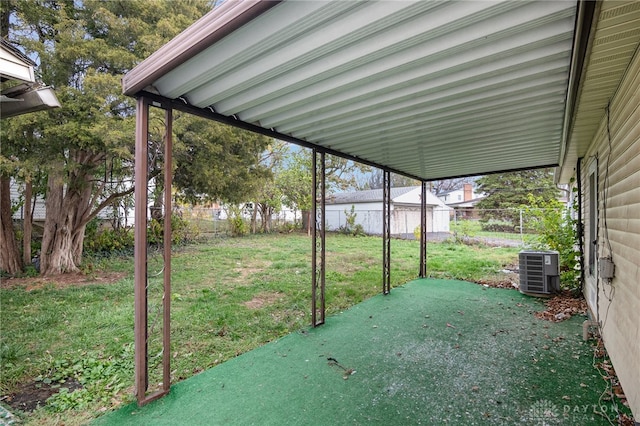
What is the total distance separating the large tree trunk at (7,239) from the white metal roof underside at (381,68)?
22.3 ft

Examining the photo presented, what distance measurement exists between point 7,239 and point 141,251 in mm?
6716

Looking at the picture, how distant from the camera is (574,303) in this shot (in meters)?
4.71

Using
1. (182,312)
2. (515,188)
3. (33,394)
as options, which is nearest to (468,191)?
(515,188)

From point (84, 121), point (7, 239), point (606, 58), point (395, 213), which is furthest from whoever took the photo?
point (395, 213)

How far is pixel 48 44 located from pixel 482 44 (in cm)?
727

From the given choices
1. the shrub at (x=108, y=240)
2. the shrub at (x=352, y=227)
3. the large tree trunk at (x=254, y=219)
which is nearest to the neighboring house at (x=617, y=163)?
the shrub at (x=108, y=240)

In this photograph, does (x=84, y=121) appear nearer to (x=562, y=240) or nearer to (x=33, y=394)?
(x=33, y=394)

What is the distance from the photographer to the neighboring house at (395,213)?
1709cm

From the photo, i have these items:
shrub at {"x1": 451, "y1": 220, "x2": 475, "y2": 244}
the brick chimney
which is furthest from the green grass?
the brick chimney

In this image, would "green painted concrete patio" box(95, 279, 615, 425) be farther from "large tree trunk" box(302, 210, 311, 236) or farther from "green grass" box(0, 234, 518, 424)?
"large tree trunk" box(302, 210, 311, 236)

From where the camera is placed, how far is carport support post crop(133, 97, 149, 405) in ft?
7.30

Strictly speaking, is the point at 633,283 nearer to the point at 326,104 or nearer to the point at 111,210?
the point at 326,104

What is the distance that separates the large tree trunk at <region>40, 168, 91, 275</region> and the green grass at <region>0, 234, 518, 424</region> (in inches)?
24.2

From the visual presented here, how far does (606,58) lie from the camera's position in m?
1.82
